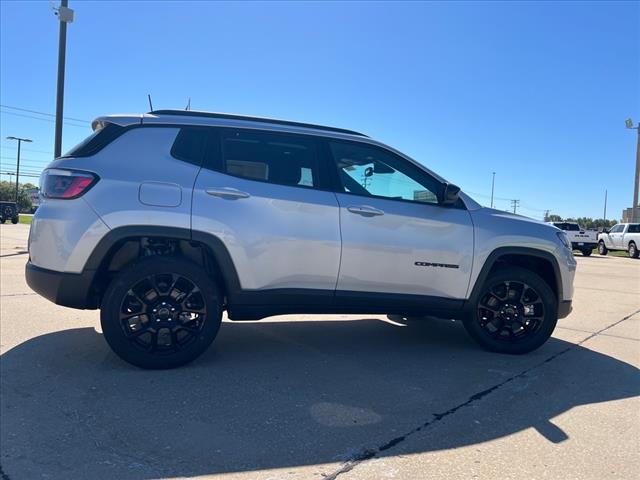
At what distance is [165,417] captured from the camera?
3.17 metres

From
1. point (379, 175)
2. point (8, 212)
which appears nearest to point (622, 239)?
point (379, 175)

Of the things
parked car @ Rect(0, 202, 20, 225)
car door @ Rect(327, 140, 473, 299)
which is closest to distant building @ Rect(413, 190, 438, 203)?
car door @ Rect(327, 140, 473, 299)

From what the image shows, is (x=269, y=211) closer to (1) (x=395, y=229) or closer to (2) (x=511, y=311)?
(1) (x=395, y=229)

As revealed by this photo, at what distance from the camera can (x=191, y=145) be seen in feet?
13.3

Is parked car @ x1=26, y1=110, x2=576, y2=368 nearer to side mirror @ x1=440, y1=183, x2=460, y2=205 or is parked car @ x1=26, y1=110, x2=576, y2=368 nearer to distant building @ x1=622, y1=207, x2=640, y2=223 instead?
side mirror @ x1=440, y1=183, x2=460, y2=205

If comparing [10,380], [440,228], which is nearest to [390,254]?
[440,228]

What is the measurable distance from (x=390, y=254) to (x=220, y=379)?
172 centimetres

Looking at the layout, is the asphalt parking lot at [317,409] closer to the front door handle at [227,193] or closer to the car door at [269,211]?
the car door at [269,211]

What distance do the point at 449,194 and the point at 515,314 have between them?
1.37 metres

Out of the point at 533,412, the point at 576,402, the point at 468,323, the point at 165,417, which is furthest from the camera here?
the point at 468,323

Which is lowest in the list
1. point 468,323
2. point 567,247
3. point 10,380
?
point 10,380

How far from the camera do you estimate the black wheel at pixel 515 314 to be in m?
4.74

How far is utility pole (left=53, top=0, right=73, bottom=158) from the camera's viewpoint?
13719 millimetres

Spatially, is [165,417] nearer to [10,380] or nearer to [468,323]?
[10,380]
